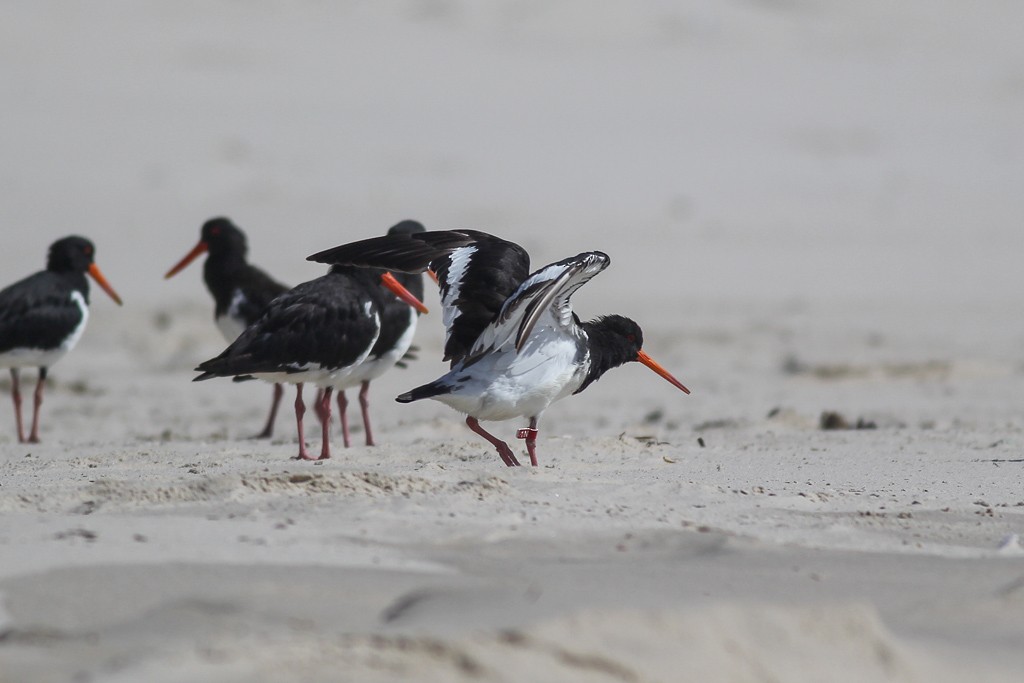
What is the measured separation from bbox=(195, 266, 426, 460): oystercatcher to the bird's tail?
102cm

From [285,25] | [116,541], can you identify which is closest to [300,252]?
[116,541]

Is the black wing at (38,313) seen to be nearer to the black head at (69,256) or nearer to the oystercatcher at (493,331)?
the black head at (69,256)

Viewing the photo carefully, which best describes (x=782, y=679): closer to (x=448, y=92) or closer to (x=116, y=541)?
(x=116, y=541)

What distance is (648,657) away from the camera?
10.7 ft

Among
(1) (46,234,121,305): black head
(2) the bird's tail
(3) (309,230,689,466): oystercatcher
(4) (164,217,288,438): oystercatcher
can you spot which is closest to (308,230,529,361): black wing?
(3) (309,230,689,466): oystercatcher

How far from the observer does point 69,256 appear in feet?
31.2

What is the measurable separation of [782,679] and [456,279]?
342 cm

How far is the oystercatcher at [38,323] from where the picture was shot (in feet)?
27.8

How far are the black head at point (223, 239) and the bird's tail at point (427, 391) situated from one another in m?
4.08

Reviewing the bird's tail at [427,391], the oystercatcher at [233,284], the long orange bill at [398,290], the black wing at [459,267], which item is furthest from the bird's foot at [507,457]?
the oystercatcher at [233,284]

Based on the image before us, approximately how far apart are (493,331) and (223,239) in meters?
4.29

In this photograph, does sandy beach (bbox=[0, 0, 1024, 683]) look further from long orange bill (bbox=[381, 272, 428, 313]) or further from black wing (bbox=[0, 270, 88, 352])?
long orange bill (bbox=[381, 272, 428, 313])

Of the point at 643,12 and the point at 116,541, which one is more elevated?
the point at 643,12

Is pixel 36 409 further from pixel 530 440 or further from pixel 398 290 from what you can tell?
pixel 530 440
